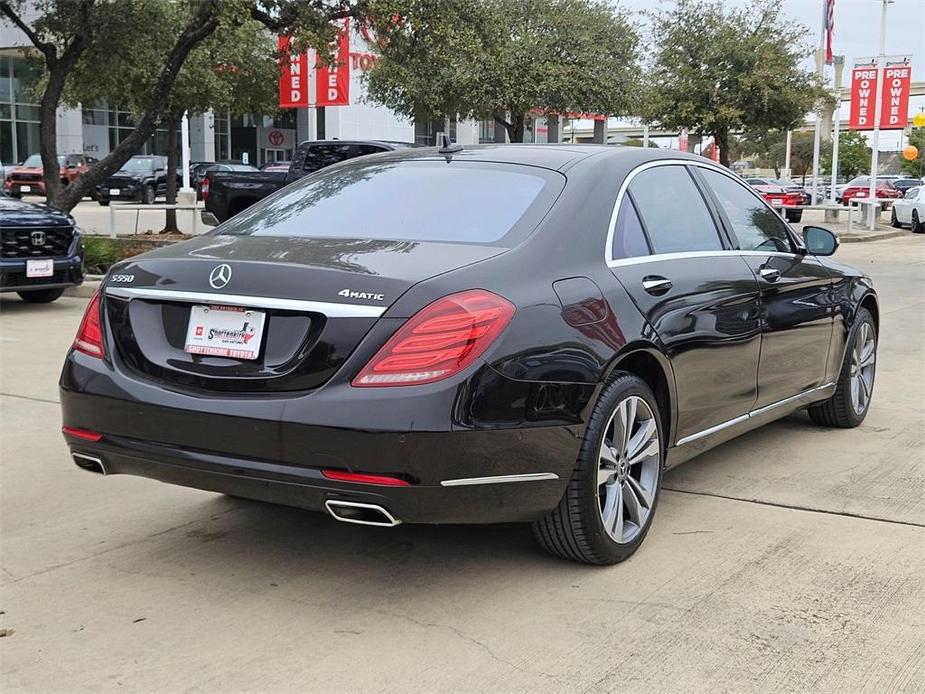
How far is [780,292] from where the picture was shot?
Answer: 538 centimetres

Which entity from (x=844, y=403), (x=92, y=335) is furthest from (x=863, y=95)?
(x=92, y=335)

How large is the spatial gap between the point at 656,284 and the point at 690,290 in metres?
0.28

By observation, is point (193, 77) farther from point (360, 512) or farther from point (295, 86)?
point (360, 512)

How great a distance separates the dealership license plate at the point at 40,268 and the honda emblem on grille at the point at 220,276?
7.97 metres

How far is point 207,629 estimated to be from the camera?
3557 mm

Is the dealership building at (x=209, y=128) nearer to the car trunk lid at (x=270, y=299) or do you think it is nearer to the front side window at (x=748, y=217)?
the front side window at (x=748, y=217)

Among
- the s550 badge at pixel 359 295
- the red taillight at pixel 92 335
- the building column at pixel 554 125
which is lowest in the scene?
the red taillight at pixel 92 335

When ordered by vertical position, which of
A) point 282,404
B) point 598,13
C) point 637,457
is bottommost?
point 637,457

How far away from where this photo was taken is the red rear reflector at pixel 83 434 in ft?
12.8

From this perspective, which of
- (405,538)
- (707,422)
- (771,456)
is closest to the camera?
(405,538)

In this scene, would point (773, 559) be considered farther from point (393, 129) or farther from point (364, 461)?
point (393, 129)

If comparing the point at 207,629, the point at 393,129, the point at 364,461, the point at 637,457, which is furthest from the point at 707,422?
the point at 393,129

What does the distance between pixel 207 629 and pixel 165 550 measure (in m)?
0.87

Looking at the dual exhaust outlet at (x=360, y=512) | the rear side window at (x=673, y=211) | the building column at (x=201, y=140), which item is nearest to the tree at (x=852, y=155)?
the building column at (x=201, y=140)
